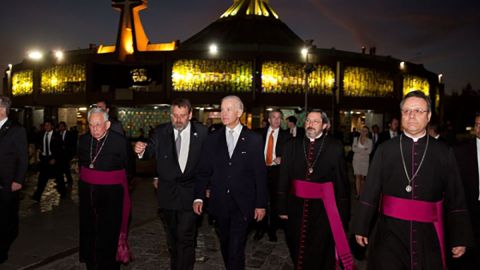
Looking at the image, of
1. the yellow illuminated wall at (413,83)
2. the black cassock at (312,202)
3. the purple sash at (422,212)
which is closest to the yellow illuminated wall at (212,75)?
the yellow illuminated wall at (413,83)

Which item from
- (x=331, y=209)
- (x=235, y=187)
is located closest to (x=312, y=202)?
(x=331, y=209)

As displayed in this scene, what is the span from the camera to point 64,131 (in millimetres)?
11922

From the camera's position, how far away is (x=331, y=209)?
462cm

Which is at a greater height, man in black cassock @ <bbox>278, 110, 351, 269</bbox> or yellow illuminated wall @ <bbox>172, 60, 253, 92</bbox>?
yellow illuminated wall @ <bbox>172, 60, 253, 92</bbox>

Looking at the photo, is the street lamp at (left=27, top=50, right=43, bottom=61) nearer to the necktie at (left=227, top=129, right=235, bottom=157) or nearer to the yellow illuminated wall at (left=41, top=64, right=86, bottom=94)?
the yellow illuminated wall at (left=41, top=64, right=86, bottom=94)

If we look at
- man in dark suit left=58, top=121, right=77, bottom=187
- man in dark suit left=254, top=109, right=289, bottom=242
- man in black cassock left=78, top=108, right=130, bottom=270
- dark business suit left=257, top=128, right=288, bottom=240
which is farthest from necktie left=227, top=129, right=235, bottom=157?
man in dark suit left=58, top=121, right=77, bottom=187

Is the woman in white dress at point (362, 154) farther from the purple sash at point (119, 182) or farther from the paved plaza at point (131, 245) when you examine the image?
the purple sash at point (119, 182)

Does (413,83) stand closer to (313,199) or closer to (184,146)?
→ (313,199)

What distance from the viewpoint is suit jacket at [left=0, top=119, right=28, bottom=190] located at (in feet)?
18.5

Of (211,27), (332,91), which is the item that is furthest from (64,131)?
(211,27)

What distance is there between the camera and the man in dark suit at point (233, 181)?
451cm

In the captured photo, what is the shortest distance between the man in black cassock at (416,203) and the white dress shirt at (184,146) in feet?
7.08

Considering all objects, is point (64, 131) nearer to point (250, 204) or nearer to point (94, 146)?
point (94, 146)

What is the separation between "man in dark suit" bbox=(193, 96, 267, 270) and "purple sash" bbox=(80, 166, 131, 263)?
0.96 m
